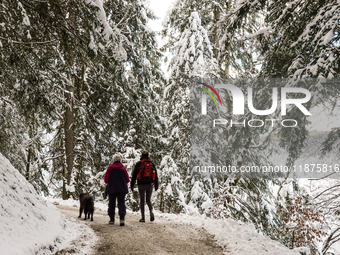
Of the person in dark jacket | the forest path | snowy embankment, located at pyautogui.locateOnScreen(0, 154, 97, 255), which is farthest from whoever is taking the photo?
the person in dark jacket

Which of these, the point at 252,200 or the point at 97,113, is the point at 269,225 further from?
the point at 97,113

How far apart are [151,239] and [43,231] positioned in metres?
2.20

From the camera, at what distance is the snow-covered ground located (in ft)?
15.9

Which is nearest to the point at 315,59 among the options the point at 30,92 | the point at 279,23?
the point at 279,23

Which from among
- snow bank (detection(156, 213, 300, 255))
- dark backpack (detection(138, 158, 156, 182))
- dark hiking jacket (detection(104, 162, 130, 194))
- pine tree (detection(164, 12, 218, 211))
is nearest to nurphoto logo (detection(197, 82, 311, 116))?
pine tree (detection(164, 12, 218, 211))

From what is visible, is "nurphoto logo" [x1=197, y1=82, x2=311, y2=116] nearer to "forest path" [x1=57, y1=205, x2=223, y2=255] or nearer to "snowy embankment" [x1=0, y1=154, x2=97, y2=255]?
"forest path" [x1=57, y1=205, x2=223, y2=255]

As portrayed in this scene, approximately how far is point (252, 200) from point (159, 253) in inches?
255

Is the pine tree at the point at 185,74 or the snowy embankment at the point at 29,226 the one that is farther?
the pine tree at the point at 185,74

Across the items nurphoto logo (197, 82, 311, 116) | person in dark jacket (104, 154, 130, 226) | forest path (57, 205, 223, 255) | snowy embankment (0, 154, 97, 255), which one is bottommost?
forest path (57, 205, 223, 255)

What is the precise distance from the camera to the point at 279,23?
7586 millimetres

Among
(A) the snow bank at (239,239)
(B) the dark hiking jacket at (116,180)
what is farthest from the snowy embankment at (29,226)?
(A) the snow bank at (239,239)

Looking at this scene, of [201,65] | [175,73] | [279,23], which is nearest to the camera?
[279,23]

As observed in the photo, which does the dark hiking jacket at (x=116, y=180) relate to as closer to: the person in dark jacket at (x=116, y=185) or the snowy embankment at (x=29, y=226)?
the person in dark jacket at (x=116, y=185)

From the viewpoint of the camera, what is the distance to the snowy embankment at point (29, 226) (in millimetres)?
4711
